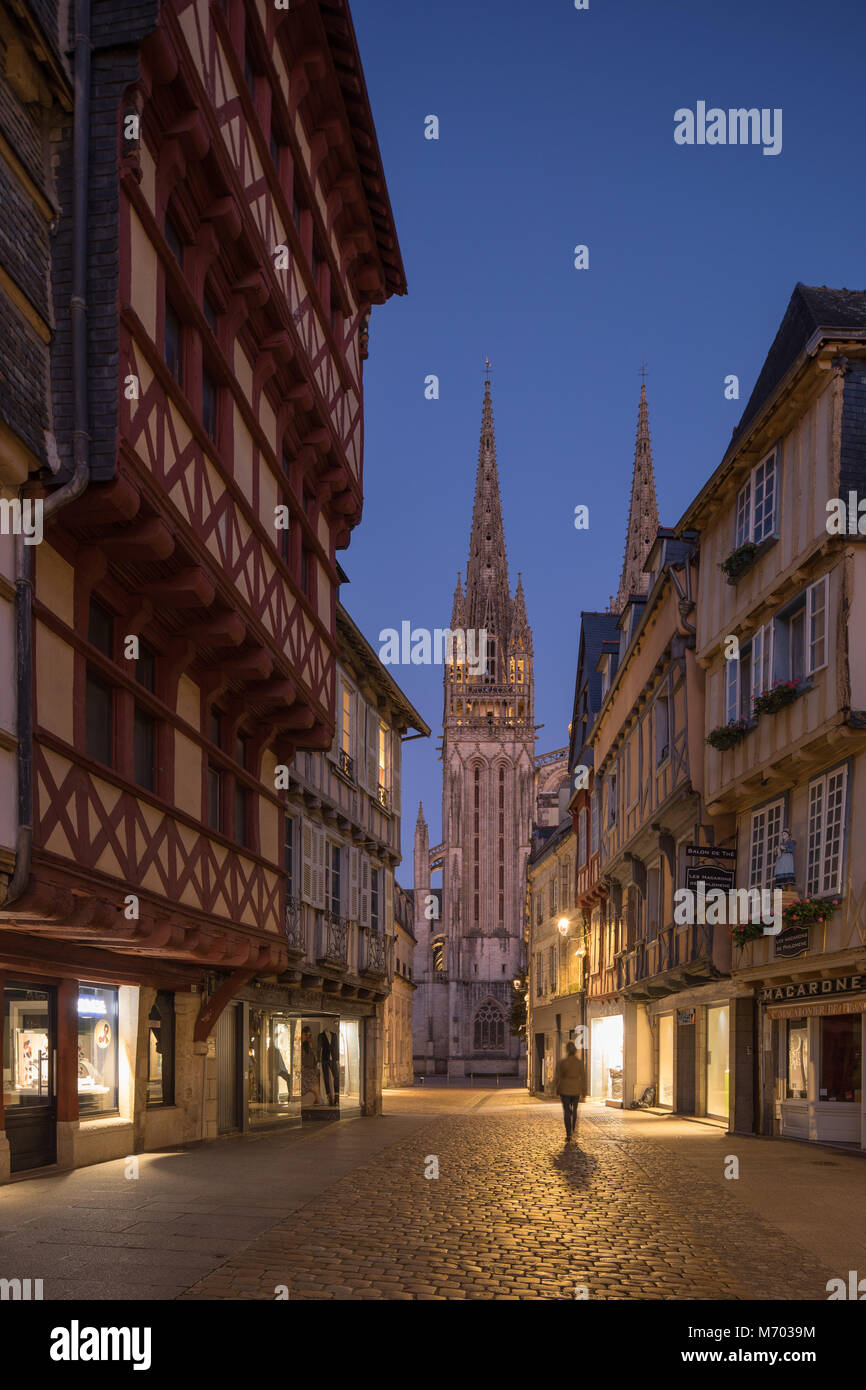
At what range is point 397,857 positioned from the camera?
33625 millimetres

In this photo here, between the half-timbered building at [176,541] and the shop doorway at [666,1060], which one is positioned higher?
→ the half-timbered building at [176,541]

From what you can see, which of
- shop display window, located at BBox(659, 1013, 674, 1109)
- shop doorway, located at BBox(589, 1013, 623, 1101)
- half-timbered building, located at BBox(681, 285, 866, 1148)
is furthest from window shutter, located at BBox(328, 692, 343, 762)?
shop doorway, located at BBox(589, 1013, 623, 1101)

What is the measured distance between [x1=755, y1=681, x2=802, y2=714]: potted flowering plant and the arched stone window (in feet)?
310

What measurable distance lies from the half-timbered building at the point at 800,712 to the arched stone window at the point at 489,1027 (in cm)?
9077

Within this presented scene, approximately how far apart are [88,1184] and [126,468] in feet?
24.2

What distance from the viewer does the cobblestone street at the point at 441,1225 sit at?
9.07m

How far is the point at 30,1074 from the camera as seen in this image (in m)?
14.5

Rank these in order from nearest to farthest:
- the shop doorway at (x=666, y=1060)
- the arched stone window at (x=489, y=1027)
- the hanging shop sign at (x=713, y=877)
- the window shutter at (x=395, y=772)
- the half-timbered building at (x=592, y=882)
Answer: the hanging shop sign at (x=713, y=877) → the shop doorway at (x=666, y=1060) → the window shutter at (x=395, y=772) → the half-timbered building at (x=592, y=882) → the arched stone window at (x=489, y=1027)

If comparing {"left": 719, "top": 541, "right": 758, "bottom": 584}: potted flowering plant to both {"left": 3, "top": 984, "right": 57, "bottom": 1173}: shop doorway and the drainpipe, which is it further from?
the drainpipe

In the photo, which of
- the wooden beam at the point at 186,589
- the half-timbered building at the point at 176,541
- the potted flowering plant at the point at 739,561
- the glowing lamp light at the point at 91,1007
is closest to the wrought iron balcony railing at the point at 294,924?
the half-timbered building at the point at 176,541

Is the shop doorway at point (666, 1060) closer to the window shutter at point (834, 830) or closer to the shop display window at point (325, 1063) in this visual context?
the shop display window at point (325, 1063)

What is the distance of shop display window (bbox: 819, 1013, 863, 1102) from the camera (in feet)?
60.8
